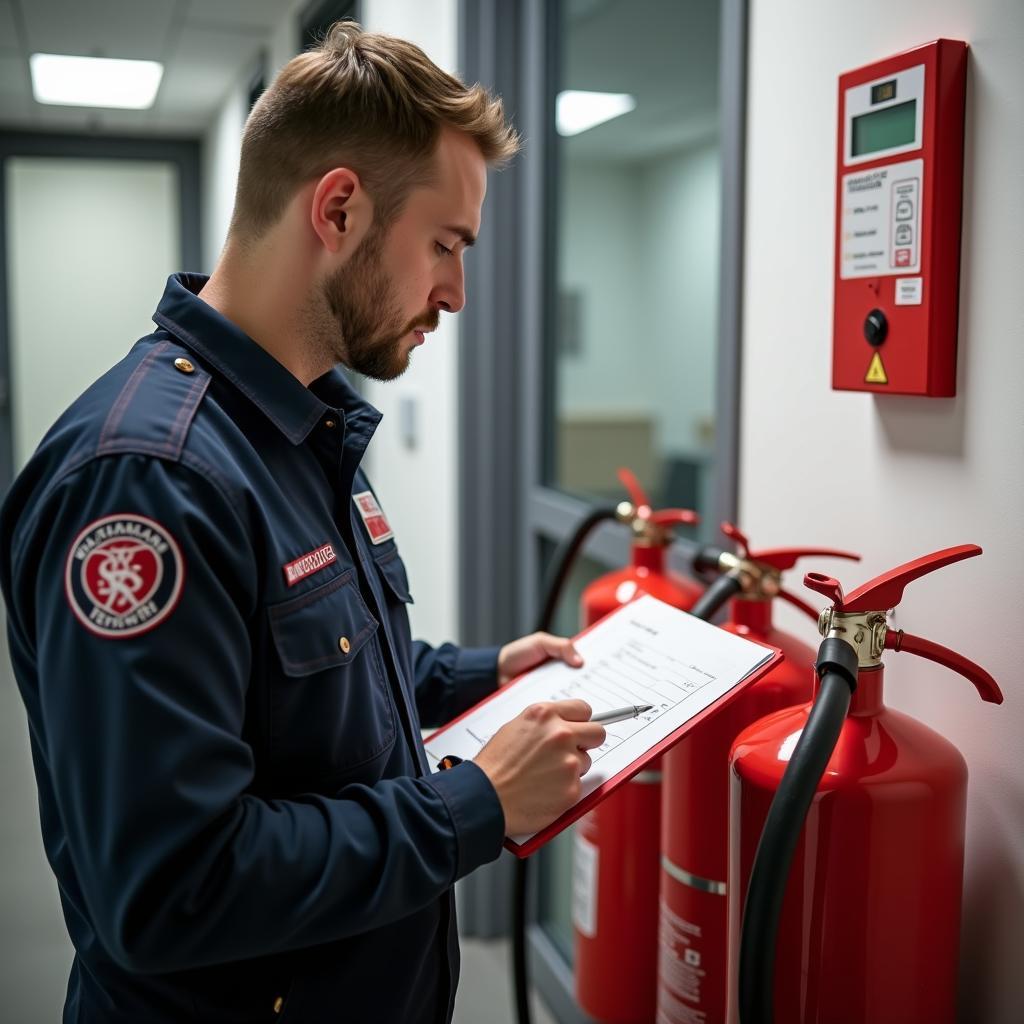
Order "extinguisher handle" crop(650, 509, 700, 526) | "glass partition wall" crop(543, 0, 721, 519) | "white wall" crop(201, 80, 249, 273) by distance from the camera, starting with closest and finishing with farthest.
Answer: "extinguisher handle" crop(650, 509, 700, 526), "glass partition wall" crop(543, 0, 721, 519), "white wall" crop(201, 80, 249, 273)

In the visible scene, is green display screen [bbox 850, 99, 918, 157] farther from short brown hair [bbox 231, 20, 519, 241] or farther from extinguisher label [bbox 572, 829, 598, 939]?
extinguisher label [bbox 572, 829, 598, 939]

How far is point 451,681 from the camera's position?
1.24 metres

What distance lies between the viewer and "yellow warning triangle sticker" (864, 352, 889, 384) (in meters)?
0.99

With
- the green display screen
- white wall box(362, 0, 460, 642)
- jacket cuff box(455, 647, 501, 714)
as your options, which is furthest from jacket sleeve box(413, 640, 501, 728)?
white wall box(362, 0, 460, 642)

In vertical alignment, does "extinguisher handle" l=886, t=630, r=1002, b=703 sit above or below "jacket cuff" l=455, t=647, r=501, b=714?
above

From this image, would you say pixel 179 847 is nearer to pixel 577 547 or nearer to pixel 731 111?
pixel 577 547

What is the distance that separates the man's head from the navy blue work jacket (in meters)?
0.08

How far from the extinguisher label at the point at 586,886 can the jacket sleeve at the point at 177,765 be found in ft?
2.55

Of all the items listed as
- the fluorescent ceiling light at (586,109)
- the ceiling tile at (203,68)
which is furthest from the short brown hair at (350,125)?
the ceiling tile at (203,68)

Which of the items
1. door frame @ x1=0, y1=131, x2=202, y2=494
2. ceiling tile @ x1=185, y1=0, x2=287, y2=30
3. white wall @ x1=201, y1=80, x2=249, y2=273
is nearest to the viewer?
ceiling tile @ x1=185, y1=0, x2=287, y2=30

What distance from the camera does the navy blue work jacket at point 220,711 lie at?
703 millimetres

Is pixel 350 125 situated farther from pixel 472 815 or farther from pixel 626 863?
pixel 626 863

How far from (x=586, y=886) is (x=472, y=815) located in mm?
785

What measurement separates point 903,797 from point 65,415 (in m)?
0.70
